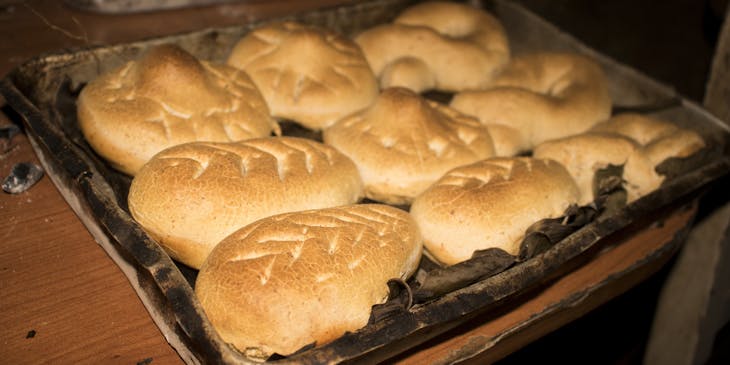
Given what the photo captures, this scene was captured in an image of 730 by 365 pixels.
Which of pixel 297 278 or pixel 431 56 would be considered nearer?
pixel 297 278

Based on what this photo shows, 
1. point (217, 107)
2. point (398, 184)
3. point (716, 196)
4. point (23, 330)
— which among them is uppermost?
point (217, 107)

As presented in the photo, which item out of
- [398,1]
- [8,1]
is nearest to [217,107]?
[398,1]

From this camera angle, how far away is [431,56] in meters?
A: 2.03

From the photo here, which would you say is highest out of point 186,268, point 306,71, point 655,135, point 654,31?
point 306,71

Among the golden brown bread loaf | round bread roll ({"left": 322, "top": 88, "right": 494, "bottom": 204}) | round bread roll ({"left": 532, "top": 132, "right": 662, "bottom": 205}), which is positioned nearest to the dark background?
the golden brown bread loaf

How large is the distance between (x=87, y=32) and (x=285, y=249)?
1393mm

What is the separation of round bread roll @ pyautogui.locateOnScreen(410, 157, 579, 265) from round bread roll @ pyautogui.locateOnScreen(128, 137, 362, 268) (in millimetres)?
217

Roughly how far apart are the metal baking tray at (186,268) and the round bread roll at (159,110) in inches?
2.8

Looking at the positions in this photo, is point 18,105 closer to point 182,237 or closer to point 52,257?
point 52,257

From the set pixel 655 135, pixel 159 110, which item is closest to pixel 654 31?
pixel 655 135

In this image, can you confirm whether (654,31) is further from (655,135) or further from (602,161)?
(602,161)

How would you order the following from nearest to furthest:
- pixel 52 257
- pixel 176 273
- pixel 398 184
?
pixel 176 273 → pixel 52 257 → pixel 398 184

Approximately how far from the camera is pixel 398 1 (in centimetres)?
230

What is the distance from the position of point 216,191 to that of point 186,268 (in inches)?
7.9
